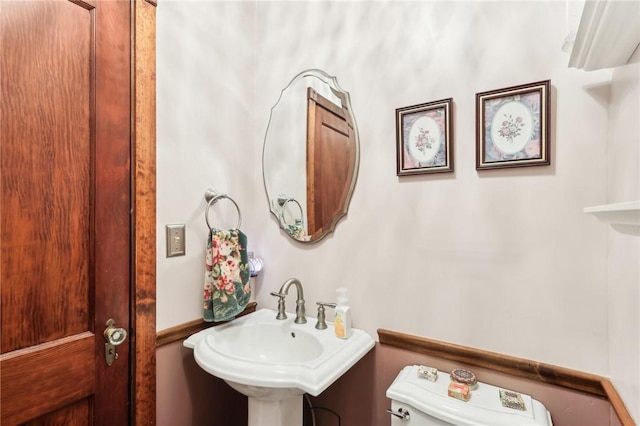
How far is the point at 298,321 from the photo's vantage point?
136 centimetres

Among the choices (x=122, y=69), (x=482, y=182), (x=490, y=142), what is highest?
(x=122, y=69)

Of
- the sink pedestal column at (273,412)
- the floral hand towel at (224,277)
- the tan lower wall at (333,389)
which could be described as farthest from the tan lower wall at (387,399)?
the floral hand towel at (224,277)

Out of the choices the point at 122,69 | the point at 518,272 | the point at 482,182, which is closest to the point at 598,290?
the point at 518,272

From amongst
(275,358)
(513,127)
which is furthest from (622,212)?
(275,358)

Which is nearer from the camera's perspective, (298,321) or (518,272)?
(518,272)

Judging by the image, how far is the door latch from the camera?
1069 mm

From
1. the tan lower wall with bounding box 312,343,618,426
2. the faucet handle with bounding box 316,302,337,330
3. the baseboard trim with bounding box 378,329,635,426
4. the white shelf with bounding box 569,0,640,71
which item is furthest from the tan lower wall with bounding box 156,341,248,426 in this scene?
the white shelf with bounding box 569,0,640,71

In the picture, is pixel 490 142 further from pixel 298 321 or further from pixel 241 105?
pixel 241 105

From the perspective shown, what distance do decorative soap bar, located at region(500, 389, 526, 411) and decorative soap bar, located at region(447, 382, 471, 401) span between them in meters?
0.10

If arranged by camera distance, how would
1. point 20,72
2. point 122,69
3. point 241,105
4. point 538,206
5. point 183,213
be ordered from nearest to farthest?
1. point 20,72
2. point 538,206
3. point 122,69
4. point 183,213
5. point 241,105

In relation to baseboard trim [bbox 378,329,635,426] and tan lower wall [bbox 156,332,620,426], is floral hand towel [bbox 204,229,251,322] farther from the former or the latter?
baseboard trim [bbox 378,329,635,426]

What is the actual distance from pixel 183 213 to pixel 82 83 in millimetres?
546

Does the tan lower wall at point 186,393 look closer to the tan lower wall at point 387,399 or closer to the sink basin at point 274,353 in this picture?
the sink basin at point 274,353

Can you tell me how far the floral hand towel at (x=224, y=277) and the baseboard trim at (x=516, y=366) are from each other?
2.01 ft
